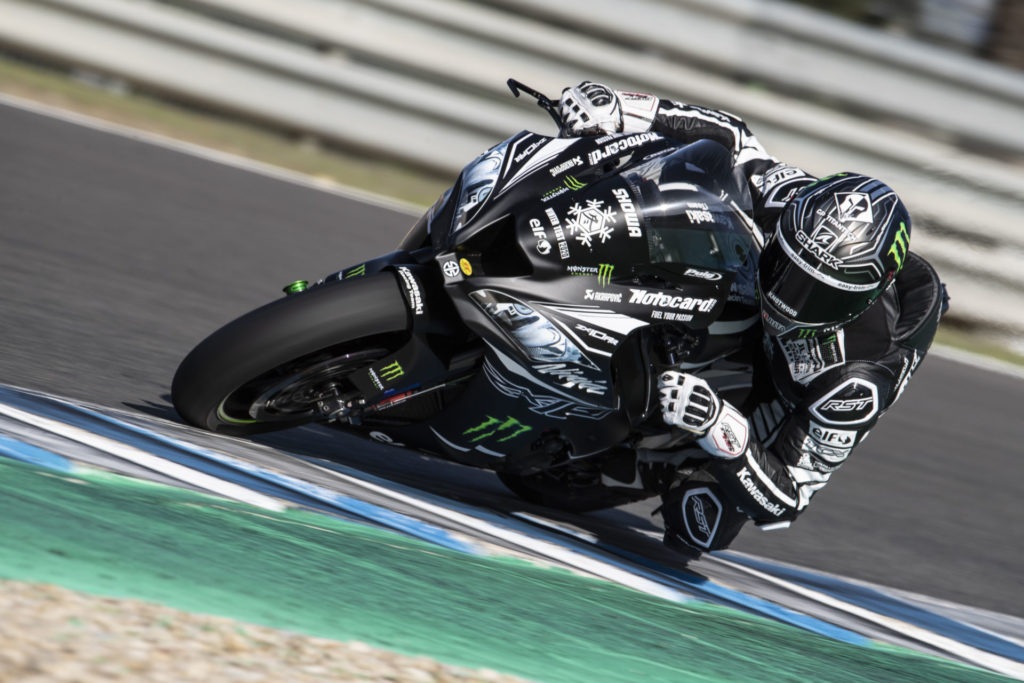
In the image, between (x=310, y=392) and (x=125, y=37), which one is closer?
(x=310, y=392)

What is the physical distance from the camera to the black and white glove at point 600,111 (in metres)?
3.76

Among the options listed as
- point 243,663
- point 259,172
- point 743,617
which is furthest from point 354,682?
point 259,172

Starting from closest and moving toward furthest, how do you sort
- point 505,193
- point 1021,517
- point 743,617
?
point 505,193
point 743,617
point 1021,517

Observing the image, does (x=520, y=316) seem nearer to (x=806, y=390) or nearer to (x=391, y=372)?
(x=391, y=372)

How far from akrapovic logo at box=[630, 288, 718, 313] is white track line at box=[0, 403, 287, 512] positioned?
104cm

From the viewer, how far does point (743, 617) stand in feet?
11.7

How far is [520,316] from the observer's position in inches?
127

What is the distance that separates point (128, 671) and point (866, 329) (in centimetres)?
248

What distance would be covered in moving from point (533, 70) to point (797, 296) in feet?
Result: 18.1

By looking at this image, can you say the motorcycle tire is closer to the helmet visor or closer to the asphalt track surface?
the asphalt track surface

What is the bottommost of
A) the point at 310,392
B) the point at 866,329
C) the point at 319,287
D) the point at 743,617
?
the point at 743,617

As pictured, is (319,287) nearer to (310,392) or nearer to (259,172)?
(310,392)

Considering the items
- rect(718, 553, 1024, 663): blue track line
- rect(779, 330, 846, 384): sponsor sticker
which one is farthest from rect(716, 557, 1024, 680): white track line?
rect(779, 330, 846, 384): sponsor sticker

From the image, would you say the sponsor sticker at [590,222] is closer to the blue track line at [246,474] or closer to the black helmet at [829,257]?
the black helmet at [829,257]
